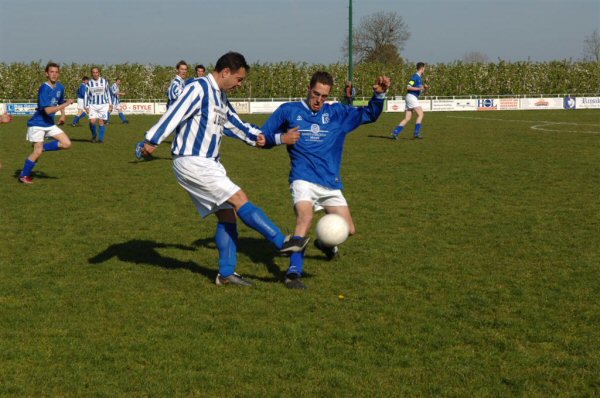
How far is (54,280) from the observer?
6.63m

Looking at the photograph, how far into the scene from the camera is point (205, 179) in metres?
6.10

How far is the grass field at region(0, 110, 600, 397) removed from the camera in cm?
435

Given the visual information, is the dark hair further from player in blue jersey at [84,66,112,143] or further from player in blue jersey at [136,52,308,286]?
player in blue jersey at [84,66,112,143]

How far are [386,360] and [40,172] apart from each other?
1212 centimetres

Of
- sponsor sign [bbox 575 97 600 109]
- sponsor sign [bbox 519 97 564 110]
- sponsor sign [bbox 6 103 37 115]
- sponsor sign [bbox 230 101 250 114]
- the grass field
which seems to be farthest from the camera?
sponsor sign [bbox 519 97 564 110]

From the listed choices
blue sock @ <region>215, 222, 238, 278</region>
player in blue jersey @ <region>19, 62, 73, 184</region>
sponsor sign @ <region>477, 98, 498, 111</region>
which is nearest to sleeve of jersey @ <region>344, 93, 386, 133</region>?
blue sock @ <region>215, 222, 238, 278</region>

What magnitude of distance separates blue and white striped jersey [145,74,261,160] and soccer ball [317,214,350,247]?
3.92ft

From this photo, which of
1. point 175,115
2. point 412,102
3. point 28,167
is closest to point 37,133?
point 28,167

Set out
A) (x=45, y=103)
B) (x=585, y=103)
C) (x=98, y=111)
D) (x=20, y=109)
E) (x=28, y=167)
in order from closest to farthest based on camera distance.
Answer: (x=28, y=167) → (x=45, y=103) → (x=98, y=111) → (x=20, y=109) → (x=585, y=103)

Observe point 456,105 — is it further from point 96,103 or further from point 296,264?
point 296,264

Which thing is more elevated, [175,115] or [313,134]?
[175,115]

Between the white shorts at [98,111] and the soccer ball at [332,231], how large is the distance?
18.0 meters

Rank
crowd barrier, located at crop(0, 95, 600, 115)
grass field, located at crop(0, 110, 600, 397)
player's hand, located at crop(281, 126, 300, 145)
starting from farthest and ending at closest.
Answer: crowd barrier, located at crop(0, 95, 600, 115) → player's hand, located at crop(281, 126, 300, 145) → grass field, located at crop(0, 110, 600, 397)

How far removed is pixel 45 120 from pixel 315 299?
967cm
